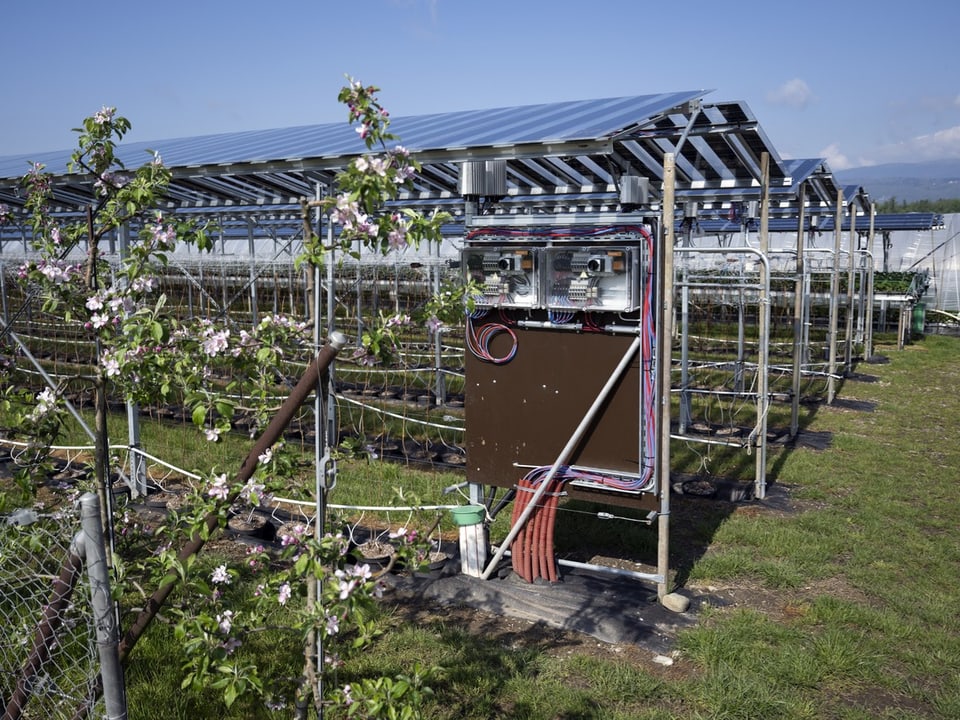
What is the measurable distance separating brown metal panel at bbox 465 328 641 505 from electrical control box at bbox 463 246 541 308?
0.23 metres

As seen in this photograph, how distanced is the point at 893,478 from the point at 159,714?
282 inches

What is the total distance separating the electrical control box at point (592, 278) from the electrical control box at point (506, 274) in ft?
0.34

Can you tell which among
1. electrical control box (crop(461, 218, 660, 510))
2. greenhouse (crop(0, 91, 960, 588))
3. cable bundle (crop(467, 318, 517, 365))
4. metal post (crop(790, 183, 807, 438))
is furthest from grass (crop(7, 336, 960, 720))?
metal post (crop(790, 183, 807, 438))

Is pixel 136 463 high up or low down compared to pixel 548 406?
down

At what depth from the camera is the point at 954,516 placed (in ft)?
24.2

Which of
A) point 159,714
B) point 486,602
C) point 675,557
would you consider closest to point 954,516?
point 675,557

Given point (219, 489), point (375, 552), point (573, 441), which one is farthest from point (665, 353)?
point (219, 489)

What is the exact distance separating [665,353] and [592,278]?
2.15ft

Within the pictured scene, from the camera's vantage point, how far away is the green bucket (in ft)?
18.7

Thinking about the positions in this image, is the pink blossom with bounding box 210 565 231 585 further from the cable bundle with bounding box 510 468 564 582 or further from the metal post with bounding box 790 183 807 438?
the metal post with bounding box 790 183 807 438

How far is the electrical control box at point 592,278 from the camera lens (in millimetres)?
5383

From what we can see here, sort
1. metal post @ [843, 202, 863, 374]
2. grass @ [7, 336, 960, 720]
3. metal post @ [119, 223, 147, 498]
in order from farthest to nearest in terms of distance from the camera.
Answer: metal post @ [843, 202, 863, 374]
metal post @ [119, 223, 147, 498]
grass @ [7, 336, 960, 720]

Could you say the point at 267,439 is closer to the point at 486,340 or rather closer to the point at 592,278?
the point at 592,278

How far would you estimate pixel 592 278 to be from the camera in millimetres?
5504
